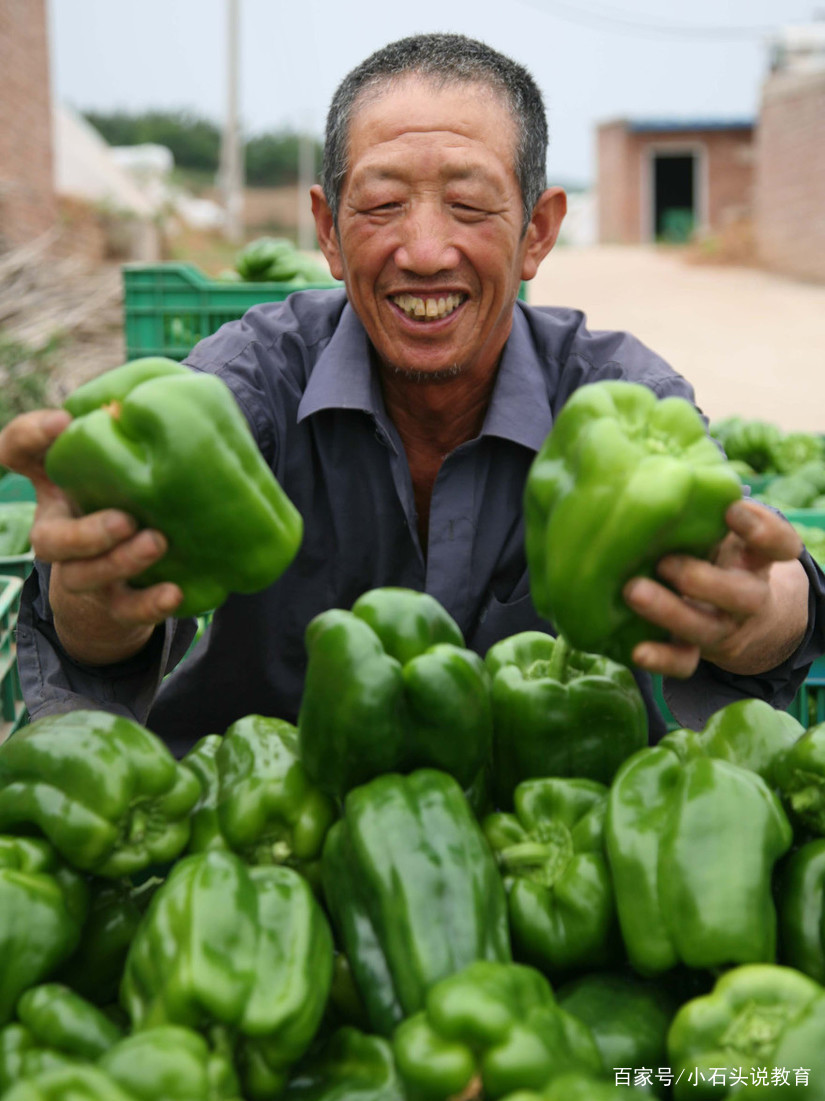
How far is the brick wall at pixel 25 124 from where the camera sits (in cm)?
1522

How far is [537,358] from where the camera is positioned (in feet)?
10.7

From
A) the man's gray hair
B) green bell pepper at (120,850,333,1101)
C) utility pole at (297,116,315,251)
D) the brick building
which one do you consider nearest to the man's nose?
the man's gray hair

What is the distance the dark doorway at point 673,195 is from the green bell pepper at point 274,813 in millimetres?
35511

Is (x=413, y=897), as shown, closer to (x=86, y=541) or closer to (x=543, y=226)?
(x=86, y=541)

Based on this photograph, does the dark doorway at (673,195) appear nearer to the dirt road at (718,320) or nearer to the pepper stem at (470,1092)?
the dirt road at (718,320)

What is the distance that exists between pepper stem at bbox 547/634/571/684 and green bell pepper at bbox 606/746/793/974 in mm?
290

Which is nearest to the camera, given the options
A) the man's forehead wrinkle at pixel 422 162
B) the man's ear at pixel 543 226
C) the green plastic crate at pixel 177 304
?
the man's forehead wrinkle at pixel 422 162

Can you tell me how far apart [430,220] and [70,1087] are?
6.41 ft

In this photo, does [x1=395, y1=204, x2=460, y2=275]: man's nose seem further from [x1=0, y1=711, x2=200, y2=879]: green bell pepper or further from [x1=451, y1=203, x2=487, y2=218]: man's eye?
[x1=0, y1=711, x2=200, y2=879]: green bell pepper

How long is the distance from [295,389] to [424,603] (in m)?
1.41

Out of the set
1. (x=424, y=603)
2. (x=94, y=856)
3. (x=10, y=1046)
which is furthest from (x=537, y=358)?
(x=10, y=1046)

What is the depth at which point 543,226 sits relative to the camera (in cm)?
315

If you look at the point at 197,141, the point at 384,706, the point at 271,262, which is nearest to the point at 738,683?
the point at 384,706

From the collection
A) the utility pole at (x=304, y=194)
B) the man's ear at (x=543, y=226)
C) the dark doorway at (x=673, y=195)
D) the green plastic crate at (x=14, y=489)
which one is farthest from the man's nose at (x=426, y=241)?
the utility pole at (x=304, y=194)
